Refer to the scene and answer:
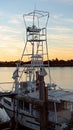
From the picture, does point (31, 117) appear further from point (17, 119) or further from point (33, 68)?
point (33, 68)

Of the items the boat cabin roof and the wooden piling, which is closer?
the wooden piling

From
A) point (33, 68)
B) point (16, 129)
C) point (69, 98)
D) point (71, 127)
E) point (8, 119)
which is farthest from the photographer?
point (33, 68)

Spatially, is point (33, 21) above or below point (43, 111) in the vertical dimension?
above

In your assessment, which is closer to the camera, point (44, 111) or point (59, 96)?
point (44, 111)

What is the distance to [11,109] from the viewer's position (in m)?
24.1

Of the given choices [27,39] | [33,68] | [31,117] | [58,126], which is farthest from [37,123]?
[27,39]

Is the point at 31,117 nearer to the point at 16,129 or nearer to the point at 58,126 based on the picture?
the point at 16,129

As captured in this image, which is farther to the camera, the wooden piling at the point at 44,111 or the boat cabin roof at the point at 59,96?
the boat cabin roof at the point at 59,96

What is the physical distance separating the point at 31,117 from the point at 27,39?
22.3 feet

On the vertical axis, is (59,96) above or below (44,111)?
above

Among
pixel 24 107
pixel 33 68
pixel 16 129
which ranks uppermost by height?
pixel 33 68

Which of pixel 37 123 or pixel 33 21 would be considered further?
pixel 33 21

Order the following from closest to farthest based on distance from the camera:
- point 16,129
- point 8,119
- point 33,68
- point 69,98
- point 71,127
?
1. point 71,127
2. point 69,98
3. point 16,129
4. point 8,119
5. point 33,68

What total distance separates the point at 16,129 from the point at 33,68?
5678 millimetres
